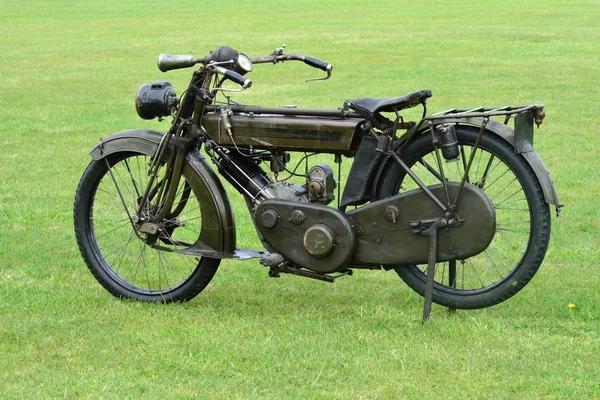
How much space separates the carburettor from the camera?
654cm

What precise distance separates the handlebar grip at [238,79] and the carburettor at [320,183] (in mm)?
710

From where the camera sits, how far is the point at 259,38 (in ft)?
99.0

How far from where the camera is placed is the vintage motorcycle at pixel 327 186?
20.3 ft

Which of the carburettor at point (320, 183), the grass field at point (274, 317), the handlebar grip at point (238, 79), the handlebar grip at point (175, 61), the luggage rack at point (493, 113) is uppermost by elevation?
the handlebar grip at point (175, 61)

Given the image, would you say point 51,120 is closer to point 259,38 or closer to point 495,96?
point 495,96

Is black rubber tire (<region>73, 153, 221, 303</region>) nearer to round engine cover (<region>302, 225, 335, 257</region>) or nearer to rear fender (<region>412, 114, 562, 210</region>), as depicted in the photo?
round engine cover (<region>302, 225, 335, 257</region>)

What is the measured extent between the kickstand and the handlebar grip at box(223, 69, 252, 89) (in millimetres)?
1331

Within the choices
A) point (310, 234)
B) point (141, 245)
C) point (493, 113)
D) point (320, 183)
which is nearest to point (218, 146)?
point (320, 183)

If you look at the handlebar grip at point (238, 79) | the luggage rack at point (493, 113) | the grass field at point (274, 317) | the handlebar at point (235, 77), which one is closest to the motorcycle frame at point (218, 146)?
the luggage rack at point (493, 113)

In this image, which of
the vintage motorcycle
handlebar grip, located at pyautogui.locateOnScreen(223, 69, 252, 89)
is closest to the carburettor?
the vintage motorcycle

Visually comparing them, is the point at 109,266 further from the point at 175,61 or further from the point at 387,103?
the point at 387,103

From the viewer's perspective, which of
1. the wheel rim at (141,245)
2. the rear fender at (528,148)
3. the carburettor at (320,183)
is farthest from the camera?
the wheel rim at (141,245)

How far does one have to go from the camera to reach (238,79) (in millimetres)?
6180

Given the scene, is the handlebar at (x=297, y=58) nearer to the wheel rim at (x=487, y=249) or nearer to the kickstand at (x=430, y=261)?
the wheel rim at (x=487, y=249)
